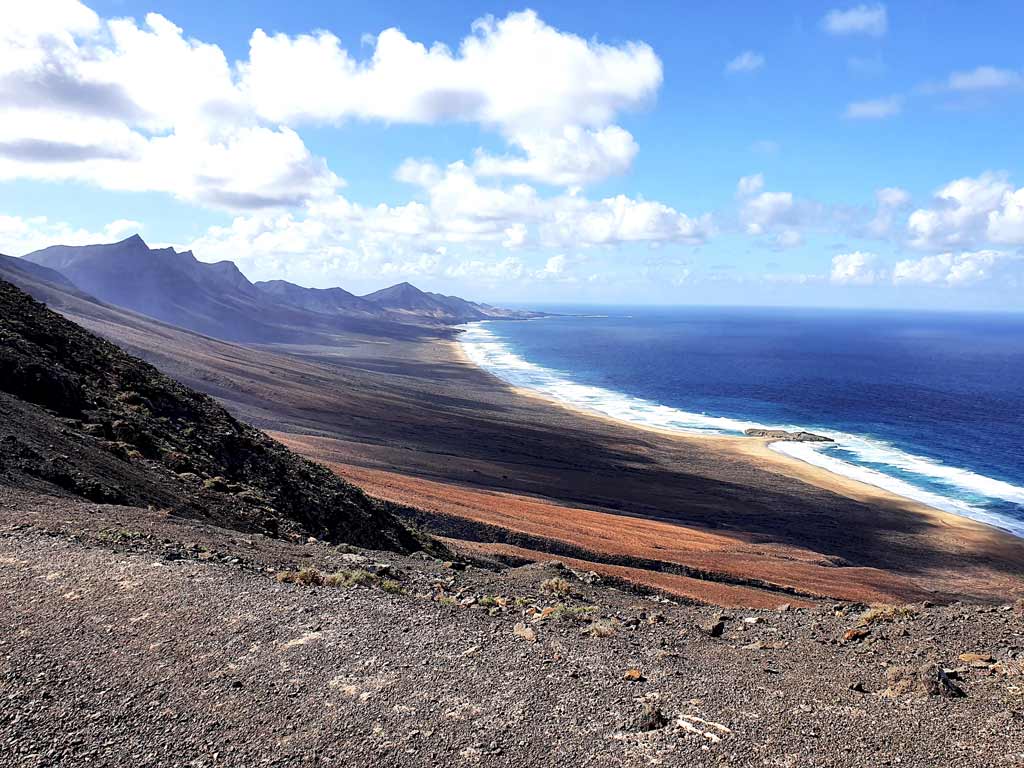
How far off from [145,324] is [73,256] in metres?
135

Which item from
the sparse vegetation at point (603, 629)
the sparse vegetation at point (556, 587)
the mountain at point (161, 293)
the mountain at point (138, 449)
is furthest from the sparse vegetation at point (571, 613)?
the mountain at point (161, 293)

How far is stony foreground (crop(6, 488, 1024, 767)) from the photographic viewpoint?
22.4ft

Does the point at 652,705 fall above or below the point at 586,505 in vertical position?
above

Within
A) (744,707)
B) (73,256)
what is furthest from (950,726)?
(73,256)

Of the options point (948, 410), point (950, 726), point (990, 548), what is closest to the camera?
point (950, 726)

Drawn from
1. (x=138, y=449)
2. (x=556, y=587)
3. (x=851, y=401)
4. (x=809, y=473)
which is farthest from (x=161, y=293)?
(x=556, y=587)

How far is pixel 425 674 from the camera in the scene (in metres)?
8.34

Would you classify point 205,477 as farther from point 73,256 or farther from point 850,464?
point 73,256

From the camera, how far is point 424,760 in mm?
6699

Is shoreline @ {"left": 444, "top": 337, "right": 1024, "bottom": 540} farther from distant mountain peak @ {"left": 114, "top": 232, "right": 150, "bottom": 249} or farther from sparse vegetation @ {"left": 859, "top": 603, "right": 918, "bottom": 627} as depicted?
distant mountain peak @ {"left": 114, "top": 232, "right": 150, "bottom": 249}

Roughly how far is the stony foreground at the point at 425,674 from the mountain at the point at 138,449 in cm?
344

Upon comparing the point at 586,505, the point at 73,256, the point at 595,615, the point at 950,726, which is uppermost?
the point at 73,256

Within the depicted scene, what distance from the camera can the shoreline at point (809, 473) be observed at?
4384 cm

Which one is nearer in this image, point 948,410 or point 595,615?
point 595,615
